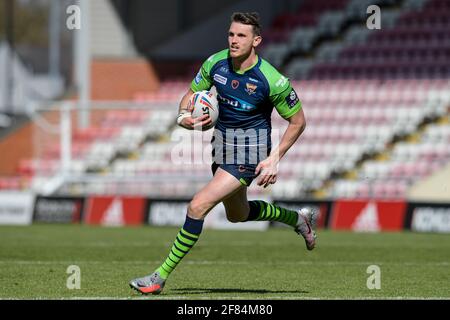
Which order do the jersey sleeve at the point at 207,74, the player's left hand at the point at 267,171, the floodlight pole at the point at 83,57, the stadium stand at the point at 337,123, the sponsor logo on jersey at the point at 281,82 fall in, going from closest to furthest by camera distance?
1. the player's left hand at the point at 267,171
2. the sponsor logo on jersey at the point at 281,82
3. the jersey sleeve at the point at 207,74
4. the stadium stand at the point at 337,123
5. the floodlight pole at the point at 83,57

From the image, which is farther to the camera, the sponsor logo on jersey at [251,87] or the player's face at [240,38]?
the sponsor logo on jersey at [251,87]

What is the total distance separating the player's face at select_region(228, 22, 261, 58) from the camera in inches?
398

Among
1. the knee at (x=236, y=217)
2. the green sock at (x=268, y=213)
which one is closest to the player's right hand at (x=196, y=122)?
the knee at (x=236, y=217)

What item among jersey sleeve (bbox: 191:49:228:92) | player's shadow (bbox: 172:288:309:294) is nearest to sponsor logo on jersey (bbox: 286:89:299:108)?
jersey sleeve (bbox: 191:49:228:92)

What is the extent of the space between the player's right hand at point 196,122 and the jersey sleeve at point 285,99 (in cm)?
64

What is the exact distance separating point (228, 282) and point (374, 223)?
9.74m

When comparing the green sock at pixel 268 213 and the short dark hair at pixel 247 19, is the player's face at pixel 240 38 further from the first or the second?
the green sock at pixel 268 213

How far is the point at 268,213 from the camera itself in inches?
441

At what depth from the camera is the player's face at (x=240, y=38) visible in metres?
10.1

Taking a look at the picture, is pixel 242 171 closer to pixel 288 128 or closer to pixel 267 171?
pixel 267 171

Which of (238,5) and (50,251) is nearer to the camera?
(50,251)
